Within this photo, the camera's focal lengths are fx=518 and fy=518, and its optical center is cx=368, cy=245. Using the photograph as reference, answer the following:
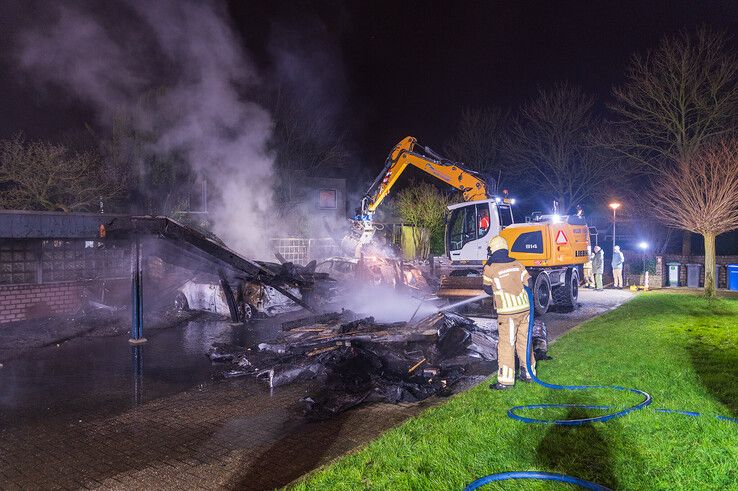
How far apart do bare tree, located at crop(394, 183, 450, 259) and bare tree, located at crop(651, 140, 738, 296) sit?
39.2ft

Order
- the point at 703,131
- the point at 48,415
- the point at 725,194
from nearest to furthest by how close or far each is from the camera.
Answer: the point at 48,415 → the point at 725,194 → the point at 703,131

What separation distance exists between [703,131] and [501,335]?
65.0 feet

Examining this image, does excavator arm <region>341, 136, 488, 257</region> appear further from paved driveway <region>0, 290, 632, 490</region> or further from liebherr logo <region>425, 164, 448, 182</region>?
paved driveway <region>0, 290, 632, 490</region>

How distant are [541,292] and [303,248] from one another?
1170 centimetres

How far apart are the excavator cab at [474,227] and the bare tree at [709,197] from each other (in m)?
5.79

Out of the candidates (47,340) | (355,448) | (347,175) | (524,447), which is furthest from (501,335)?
(347,175)

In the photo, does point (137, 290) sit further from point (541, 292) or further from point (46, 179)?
point (541, 292)

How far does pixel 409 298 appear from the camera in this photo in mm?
15344

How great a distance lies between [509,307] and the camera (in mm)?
6461

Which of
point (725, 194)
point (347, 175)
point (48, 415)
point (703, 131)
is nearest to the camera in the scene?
point (48, 415)

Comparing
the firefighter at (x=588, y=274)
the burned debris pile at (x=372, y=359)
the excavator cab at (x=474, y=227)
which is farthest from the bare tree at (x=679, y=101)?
the burned debris pile at (x=372, y=359)

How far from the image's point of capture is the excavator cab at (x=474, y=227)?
13258mm

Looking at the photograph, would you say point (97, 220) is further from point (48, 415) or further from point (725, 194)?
point (725, 194)

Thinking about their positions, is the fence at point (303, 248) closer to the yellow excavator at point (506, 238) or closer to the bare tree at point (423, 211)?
the bare tree at point (423, 211)
